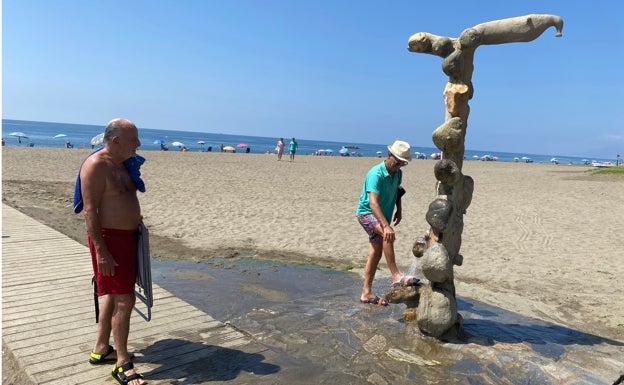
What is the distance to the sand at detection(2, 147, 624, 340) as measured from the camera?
6.65 metres

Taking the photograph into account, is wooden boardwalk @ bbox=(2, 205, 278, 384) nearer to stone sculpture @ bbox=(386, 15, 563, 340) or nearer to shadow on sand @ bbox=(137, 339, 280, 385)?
shadow on sand @ bbox=(137, 339, 280, 385)

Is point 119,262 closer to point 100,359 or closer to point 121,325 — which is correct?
point 121,325

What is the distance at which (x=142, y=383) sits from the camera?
337cm

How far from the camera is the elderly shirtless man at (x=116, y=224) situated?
3291mm

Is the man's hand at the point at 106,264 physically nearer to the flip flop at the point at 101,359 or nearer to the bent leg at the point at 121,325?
the bent leg at the point at 121,325

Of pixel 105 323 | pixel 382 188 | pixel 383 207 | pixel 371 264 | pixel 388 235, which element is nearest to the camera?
pixel 105 323

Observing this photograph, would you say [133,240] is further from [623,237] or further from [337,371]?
[623,237]

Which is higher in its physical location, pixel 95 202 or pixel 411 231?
pixel 95 202

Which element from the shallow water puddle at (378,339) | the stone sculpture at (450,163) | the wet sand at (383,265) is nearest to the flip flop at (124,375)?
the shallow water puddle at (378,339)

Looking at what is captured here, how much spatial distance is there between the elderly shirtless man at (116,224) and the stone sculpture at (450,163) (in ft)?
8.54

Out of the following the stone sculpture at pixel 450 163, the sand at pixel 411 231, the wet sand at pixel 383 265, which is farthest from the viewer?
the sand at pixel 411 231

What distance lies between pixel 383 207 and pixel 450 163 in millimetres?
1147

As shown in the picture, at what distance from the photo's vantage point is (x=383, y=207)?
5.36 meters

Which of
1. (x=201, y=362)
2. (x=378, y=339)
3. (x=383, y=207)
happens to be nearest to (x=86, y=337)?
(x=201, y=362)
